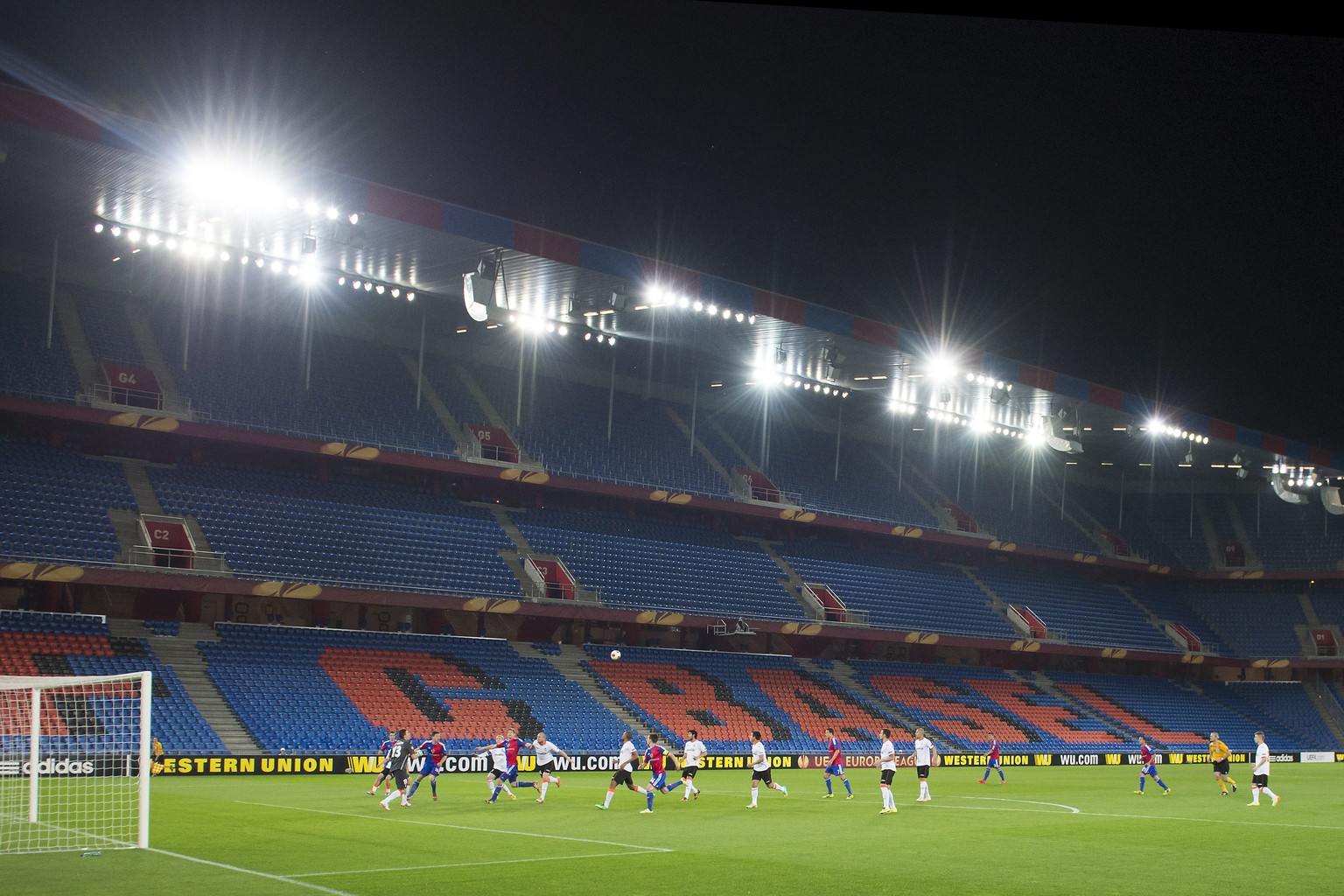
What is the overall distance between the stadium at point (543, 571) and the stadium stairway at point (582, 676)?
0.18 m

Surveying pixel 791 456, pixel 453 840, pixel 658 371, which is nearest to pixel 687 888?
pixel 453 840

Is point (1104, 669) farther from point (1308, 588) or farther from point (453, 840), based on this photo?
point (453, 840)

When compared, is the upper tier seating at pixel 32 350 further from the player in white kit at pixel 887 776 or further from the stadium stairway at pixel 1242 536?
the stadium stairway at pixel 1242 536

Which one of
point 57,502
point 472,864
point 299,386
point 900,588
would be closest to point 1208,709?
point 900,588

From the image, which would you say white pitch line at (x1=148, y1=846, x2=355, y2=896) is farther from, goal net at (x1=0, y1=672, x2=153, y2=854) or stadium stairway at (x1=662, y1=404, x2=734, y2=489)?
stadium stairway at (x1=662, y1=404, x2=734, y2=489)

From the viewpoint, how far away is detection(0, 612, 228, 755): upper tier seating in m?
33.8

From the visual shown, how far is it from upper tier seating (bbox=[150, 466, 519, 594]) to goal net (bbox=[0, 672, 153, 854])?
6.39 metres

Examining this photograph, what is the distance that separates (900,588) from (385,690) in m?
28.0

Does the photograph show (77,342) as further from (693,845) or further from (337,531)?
(693,845)

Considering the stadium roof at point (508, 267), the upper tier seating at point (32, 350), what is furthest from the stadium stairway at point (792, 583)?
the upper tier seating at point (32, 350)

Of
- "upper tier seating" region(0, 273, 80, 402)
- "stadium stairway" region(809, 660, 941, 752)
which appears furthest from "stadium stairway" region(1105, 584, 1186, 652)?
"upper tier seating" region(0, 273, 80, 402)

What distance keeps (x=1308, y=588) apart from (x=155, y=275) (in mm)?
65461

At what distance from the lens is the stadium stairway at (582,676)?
1838 inches

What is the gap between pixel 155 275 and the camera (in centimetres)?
4647
